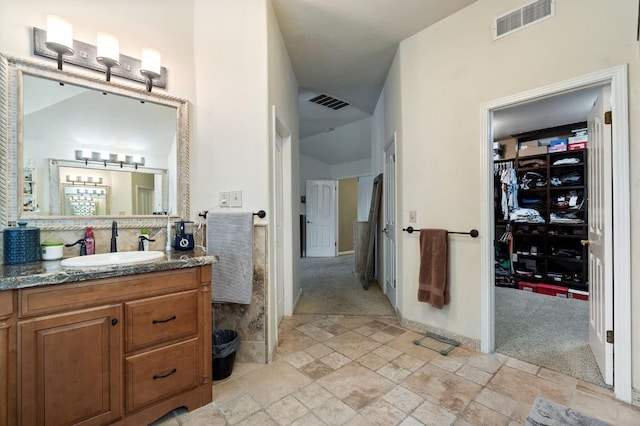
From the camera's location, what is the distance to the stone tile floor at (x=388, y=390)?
1484 mm

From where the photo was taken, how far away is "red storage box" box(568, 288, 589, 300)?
3316mm

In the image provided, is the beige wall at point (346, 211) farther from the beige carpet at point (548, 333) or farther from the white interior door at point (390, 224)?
the beige carpet at point (548, 333)

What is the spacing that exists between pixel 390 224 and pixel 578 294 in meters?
2.51

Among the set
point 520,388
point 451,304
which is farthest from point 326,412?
point 451,304

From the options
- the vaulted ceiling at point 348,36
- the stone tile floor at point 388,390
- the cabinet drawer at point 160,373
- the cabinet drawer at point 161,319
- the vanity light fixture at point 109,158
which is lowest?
the stone tile floor at point 388,390

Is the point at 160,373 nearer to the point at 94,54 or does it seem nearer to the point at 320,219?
the point at 94,54

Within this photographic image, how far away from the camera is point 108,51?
1.64 meters

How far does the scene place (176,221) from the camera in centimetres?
201

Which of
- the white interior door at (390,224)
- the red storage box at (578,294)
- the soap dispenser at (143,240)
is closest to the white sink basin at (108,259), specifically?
the soap dispenser at (143,240)

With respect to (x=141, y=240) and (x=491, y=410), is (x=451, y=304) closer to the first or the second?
(x=491, y=410)

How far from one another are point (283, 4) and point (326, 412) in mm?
2943

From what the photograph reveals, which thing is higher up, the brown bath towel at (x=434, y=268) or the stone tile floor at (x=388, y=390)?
the brown bath towel at (x=434, y=268)

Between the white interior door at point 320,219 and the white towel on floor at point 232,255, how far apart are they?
4.99 meters

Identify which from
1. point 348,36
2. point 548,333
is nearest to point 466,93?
point 348,36
